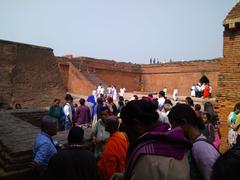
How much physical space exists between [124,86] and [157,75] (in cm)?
420

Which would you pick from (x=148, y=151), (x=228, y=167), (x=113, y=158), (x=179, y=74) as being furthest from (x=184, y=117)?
(x=179, y=74)

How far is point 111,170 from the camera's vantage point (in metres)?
3.05

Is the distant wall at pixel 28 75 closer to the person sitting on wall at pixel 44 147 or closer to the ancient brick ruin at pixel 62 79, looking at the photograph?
the ancient brick ruin at pixel 62 79

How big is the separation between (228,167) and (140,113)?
0.75 meters

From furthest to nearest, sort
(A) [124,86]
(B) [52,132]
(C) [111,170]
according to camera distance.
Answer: (A) [124,86] < (B) [52,132] < (C) [111,170]

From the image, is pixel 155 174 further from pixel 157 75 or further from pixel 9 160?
pixel 157 75

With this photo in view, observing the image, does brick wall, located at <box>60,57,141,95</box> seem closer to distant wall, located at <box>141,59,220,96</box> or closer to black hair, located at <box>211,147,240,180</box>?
distant wall, located at <box>141,59,220,96</box>

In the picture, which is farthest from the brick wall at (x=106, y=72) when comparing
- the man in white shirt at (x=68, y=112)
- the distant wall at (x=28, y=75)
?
the man in white shirt at (x=68, y=112)

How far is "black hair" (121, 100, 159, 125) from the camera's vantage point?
1843mm

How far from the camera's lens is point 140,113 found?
184 centimetres

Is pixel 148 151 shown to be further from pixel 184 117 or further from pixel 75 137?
pixel 75 137

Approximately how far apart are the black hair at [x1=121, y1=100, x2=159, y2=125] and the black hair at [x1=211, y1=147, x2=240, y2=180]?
66 cm

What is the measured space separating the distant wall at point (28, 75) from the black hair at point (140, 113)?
16.9 metres

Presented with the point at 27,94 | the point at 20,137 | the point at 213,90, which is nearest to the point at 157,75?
the point at 213,90
